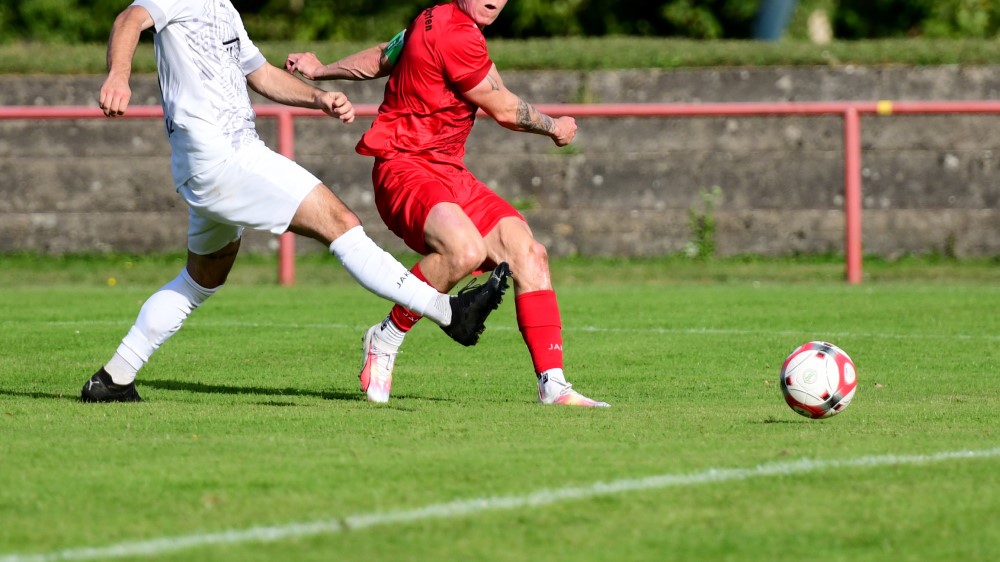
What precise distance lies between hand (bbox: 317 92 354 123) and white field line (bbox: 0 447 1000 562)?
2528 mm

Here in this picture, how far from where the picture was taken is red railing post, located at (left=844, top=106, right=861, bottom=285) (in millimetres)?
14227

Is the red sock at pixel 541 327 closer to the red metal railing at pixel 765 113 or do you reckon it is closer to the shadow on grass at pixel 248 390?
the shadow on grass at pixel 248 390

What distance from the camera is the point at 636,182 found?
1588 cm

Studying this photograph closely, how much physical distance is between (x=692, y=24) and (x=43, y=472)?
1853 centimetres

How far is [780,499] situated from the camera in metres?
4.33

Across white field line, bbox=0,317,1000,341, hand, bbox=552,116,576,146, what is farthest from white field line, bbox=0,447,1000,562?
white field line, bbox=0,317,1000,341

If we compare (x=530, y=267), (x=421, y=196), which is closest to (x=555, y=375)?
(x=530, y=267)

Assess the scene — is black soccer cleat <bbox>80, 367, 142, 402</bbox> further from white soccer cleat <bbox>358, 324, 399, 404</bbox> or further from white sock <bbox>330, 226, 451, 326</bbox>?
white sock <bbox>330, 226, 451, 326</bbox>

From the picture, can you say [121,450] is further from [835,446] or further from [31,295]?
[31,295]

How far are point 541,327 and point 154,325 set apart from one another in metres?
1.68

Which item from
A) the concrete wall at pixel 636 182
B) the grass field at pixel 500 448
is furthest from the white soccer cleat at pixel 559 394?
the concrete wall at pixel 636 182

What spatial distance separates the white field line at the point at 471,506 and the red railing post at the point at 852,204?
9178mm

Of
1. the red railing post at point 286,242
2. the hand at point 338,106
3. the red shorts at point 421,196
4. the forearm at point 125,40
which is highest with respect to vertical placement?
the forearm at point 125,40

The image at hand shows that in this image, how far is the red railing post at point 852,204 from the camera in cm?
1423
